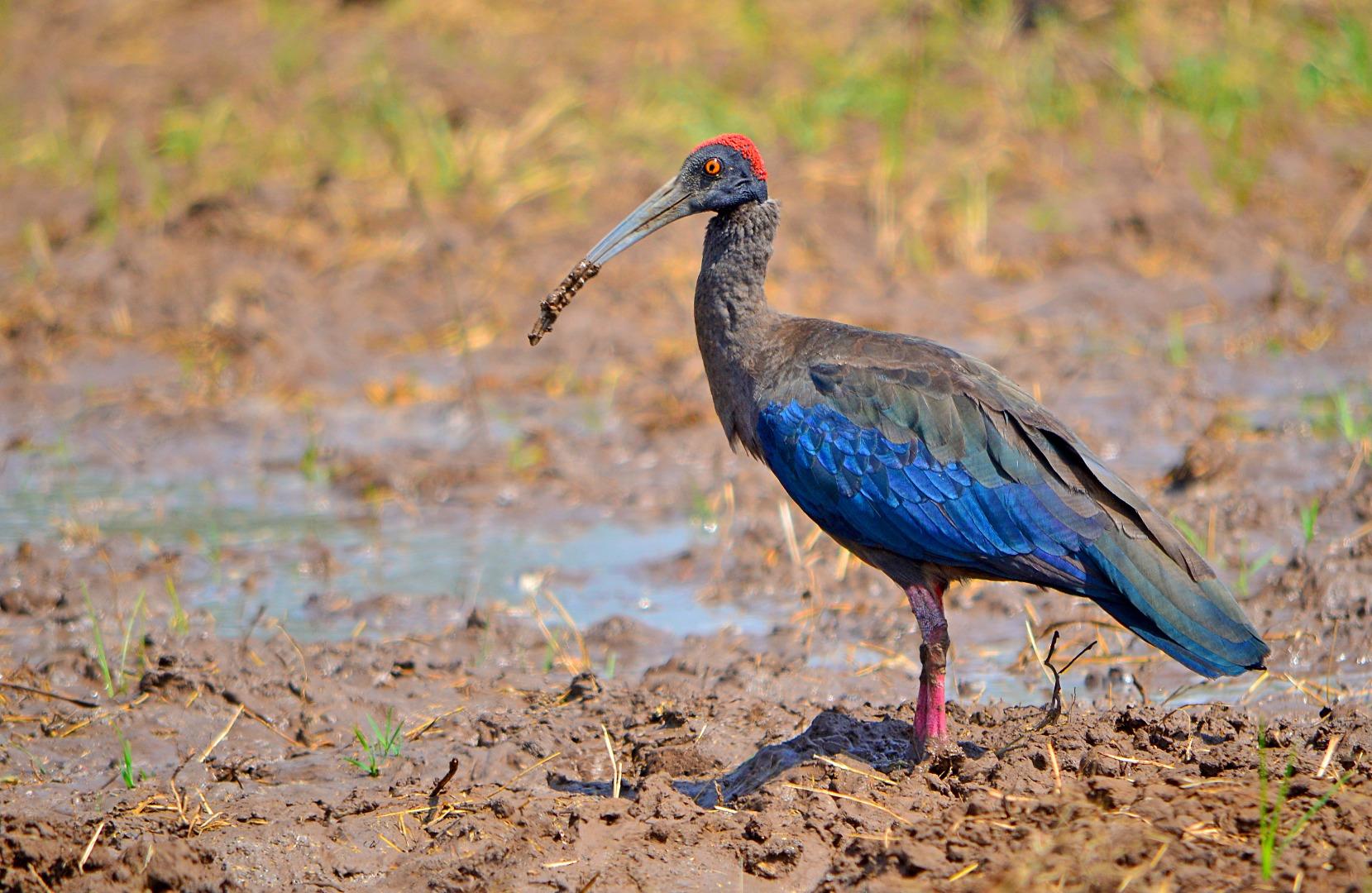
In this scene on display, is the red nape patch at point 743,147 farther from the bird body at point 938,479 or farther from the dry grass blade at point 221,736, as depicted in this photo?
the dry grass blade at point 221,736

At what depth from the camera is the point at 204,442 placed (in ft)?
28.3

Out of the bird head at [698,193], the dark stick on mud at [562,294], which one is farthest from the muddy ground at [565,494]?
the bird head at [698,193]

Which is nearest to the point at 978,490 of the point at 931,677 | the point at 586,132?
the point at 931,677

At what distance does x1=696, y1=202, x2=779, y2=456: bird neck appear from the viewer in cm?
523

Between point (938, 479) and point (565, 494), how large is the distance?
11.3 ft

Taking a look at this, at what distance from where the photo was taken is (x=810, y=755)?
476 centimetres

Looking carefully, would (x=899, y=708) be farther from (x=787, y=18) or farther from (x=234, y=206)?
(x=787, y=18)

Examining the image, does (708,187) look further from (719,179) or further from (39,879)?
(39,879)

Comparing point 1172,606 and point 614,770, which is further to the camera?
point 614,770

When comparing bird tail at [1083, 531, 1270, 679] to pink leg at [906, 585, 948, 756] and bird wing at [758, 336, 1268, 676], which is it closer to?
bird wing at [758, 336, 1268, 676]

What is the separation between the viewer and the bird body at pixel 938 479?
181 inches

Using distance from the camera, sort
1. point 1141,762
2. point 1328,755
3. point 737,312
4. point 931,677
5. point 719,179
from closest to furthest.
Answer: point 1328,755, point 1141,762, point 931,677, point 737,312, point 719,179

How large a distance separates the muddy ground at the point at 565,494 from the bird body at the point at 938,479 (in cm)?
40

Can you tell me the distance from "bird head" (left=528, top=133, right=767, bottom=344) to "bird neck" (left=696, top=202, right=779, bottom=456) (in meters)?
0.07
